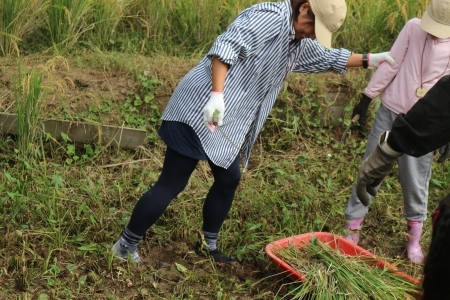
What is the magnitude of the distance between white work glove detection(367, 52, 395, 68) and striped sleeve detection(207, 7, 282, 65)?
667 millimetres

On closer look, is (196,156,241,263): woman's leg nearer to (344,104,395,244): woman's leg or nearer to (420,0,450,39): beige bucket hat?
(344,104,395,244): woman's leg

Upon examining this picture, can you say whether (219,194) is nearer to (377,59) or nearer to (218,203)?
(218,203)

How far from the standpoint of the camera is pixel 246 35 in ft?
11.4

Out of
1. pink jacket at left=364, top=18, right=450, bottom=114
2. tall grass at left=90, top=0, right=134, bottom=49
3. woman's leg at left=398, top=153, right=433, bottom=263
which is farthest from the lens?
tall grass at left=90, top=0, right=134, bottom=49

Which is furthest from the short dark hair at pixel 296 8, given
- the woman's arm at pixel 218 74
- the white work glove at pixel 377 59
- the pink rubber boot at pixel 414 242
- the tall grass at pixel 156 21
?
the tall grass at pixel 156 21

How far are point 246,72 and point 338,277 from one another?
1.07 m

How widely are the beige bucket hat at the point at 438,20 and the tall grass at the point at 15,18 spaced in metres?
2.99

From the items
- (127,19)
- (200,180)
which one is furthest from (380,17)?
(200,180)

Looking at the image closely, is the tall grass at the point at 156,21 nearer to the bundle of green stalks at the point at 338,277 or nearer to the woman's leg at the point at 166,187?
the woman's leg at the point at 166,187

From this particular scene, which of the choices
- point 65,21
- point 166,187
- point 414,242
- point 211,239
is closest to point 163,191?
point 166,187

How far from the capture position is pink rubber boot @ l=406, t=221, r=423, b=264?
450 cm

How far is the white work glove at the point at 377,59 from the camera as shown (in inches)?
158

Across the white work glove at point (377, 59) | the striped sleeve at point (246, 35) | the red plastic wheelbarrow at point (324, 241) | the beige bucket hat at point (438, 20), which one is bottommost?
the red plastic wheelbarrow at point (324, 241)

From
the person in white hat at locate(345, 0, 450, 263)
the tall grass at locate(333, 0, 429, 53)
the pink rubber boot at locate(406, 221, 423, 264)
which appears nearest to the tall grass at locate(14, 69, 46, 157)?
the person in white hat at locate(345, 0, 450, 263)
